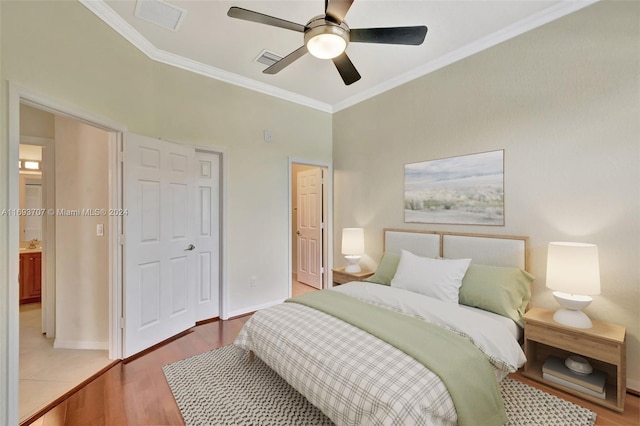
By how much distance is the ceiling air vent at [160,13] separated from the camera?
7.53 ft

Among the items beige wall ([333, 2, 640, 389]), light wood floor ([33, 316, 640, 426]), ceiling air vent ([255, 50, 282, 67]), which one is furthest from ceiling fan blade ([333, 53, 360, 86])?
light wood floor ([33, 316, 640, 426])

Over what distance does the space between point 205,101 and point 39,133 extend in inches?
64.9

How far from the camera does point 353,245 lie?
152 inches

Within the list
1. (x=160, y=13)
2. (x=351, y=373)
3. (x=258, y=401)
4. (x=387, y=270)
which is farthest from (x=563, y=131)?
(x=160, y=13)

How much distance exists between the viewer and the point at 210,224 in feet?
11.6

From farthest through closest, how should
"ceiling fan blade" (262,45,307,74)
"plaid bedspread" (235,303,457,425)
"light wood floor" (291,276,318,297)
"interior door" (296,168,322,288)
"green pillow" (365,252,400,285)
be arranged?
"interior door" (296,168,322,288), "light wood floor" (291,276,318,297), "green pillow" (365,252,400,285), "ceiling fan blade" (262,45,307,74), "plaid bedspread" (235,303,457,425)

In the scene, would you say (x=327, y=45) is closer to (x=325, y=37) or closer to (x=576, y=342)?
(x=325, y=37)

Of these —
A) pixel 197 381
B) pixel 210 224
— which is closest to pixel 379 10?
pixel 210 224

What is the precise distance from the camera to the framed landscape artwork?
2.79m

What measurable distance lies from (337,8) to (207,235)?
279cm

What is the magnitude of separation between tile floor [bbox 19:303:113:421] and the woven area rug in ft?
2.18

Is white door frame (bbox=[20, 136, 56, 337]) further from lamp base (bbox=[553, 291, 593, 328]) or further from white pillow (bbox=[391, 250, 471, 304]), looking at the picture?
Result: lamp base (bbox=[553, 291, 593, 328])

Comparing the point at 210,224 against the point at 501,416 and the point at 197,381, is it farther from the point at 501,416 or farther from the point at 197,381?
the point at 501,416

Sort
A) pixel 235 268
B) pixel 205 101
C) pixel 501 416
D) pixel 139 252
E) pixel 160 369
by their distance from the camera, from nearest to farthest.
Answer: pixel 501 416
pixel 160 369
pixel 139 252
pixel 205 101
pixel 235 268
